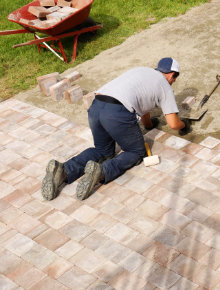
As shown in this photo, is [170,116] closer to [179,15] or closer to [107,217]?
[107,217]

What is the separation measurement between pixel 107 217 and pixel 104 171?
59cm

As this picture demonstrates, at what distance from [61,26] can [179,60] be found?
2153 mm

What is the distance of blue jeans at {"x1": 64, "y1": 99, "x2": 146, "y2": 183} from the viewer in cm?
512

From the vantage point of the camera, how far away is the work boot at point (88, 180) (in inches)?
199

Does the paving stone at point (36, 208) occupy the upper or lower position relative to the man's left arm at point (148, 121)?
lower

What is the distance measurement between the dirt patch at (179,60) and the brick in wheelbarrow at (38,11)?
51.4 inches

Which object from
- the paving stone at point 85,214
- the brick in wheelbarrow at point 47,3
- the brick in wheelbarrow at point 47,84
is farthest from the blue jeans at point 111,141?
the brick in wheelbarrow at point 47,3

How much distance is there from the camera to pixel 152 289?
4.02 metres

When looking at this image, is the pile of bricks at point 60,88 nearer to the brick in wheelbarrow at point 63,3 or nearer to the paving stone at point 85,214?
the brick in wheelbarrow at point 63,3

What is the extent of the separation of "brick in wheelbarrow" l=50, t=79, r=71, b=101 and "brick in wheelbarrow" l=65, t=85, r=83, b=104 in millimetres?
188

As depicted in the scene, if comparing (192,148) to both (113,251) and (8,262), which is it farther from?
(8,262)

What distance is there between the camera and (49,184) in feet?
16.8

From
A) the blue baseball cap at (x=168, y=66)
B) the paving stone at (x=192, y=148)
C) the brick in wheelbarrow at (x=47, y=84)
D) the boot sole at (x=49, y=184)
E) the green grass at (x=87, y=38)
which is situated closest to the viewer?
the boot sole at (x=49, y=184)

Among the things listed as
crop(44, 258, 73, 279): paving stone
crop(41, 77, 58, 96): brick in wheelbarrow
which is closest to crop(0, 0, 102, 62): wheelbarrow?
crop(41, 77, 58, 96): brick in wheelbarrow
